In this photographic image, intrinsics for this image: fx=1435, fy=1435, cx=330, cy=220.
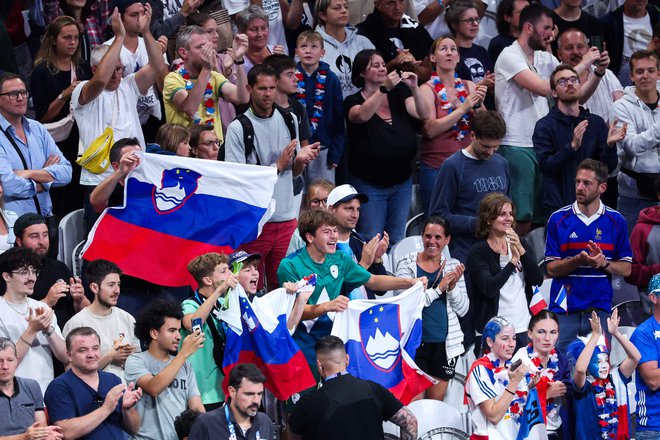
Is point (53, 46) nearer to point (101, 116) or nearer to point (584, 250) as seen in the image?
point (101, 116)

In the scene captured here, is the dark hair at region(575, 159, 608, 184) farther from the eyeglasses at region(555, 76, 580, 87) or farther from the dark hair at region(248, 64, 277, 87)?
the dark hair at region(248, 64, 277, 87)

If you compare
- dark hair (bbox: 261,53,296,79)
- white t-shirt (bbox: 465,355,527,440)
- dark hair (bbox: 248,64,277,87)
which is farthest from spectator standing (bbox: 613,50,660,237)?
white t-shirt (bbox: 465,355,527,440)

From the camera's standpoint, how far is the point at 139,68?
12.9m

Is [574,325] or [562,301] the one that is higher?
[562,301]

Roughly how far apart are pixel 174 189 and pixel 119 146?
560 millimetres

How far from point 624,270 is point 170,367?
457 centimetres

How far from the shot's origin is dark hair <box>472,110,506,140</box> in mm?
12406

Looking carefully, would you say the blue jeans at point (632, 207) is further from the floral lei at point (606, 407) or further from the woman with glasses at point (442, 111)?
the floral lei at point (606, 407)

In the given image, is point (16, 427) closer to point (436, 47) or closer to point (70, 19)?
point (70, 19)

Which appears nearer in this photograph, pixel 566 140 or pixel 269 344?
pixel 269 344

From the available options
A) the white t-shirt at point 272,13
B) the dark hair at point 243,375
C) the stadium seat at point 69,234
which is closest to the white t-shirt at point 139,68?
the stadium seat at point 69,234

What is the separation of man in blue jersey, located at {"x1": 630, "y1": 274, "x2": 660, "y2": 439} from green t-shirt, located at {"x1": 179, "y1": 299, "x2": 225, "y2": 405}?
3336 millimetres

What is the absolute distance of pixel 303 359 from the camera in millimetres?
10555

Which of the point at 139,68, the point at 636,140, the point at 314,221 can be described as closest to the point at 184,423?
the point at 314,221
